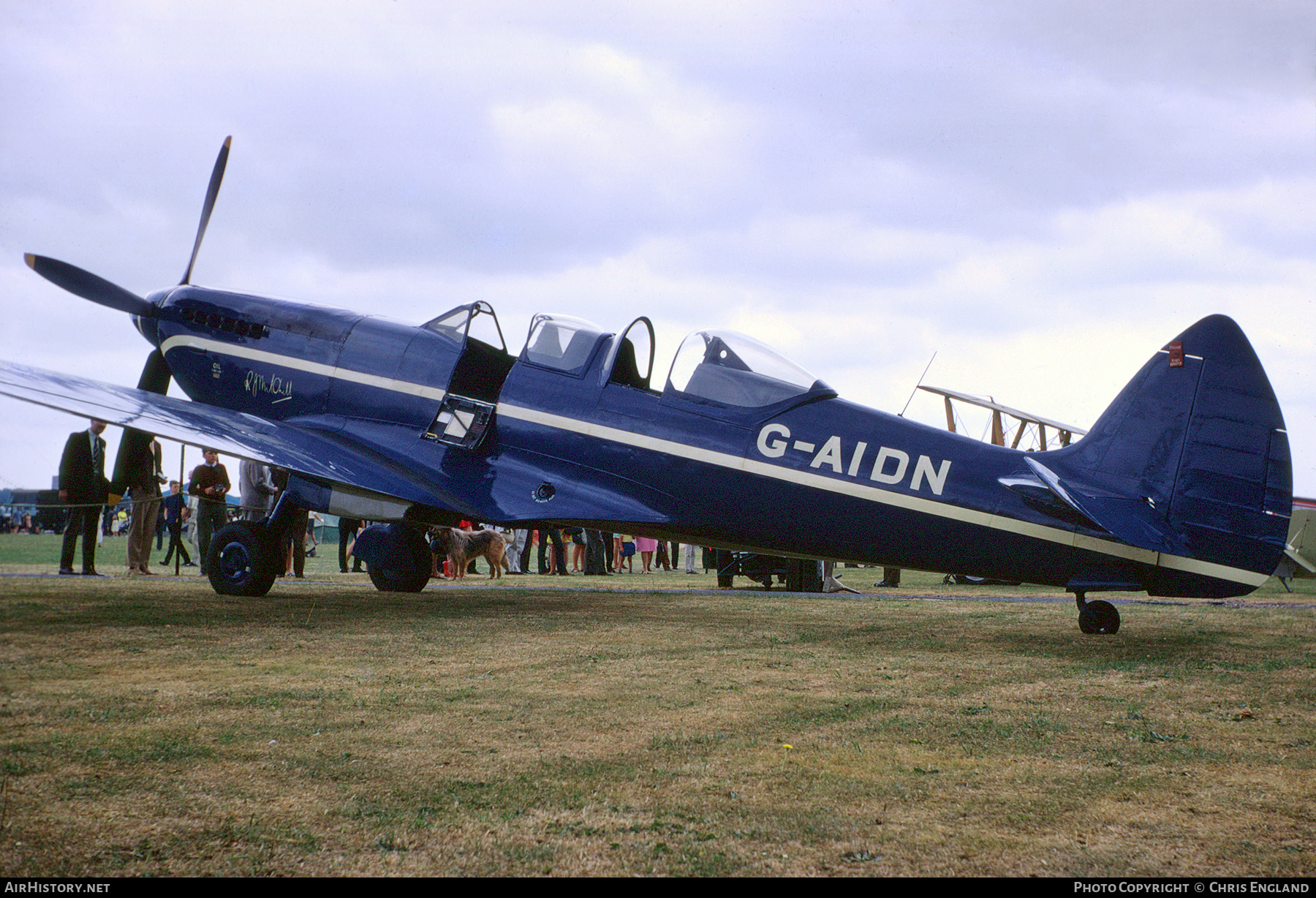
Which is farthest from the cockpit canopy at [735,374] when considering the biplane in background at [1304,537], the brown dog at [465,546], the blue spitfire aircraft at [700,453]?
the biplane in background at [1304,537]

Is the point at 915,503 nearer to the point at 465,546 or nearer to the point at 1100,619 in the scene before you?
the point at 1100,619

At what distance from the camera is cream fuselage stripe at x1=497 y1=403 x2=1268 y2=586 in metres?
5.84

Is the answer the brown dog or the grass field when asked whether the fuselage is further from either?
the brown dog

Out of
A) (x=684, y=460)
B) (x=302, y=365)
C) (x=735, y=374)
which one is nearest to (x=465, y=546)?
(x=302, y=365)

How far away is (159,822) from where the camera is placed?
2.03m

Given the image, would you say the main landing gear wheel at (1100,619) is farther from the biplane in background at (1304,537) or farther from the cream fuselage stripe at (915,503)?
the biplane in background at (1304,537)

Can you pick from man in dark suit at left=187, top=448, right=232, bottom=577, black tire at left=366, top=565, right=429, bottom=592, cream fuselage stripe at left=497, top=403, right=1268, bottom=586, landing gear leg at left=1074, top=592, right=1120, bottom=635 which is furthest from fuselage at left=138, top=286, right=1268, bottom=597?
man in dark suit at left=187, top=448, right=232, bottom=577

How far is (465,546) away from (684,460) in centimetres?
760

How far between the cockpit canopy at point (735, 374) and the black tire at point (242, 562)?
12.8ft

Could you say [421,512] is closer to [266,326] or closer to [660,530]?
[660,530]

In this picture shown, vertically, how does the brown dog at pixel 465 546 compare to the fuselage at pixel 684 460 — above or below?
below

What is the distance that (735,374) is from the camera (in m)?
6.91

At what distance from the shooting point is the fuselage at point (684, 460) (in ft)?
19.9

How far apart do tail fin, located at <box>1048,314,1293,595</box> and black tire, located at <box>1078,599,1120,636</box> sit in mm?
520
